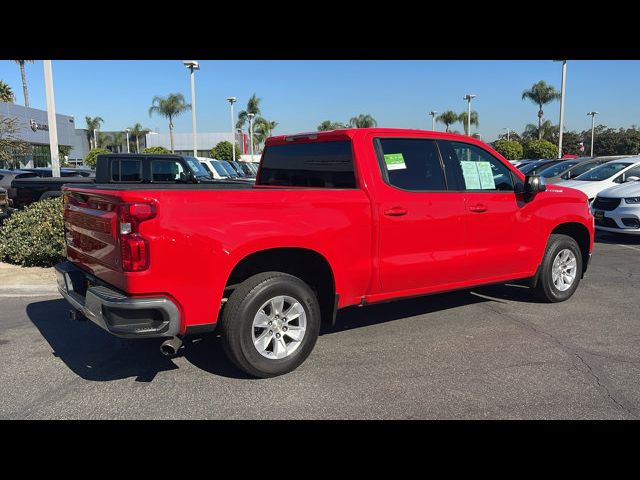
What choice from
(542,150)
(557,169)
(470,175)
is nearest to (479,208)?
(470,175)

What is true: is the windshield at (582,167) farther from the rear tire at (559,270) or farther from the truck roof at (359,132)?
the truck roof at (359,132)

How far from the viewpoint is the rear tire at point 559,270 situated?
5.87 meters

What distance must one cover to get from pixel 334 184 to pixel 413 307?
2.02 metres

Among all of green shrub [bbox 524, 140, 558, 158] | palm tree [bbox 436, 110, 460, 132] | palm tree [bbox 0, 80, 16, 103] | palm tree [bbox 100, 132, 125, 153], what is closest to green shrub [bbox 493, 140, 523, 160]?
green shrub [bbox 524, 140, 558, 158]

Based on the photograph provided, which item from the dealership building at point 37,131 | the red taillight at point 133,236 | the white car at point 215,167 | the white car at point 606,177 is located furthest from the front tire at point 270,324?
the dealership building at point 37,131

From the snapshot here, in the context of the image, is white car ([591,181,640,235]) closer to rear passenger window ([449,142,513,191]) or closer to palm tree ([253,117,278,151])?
rear passenger window ([449,142,513,191])

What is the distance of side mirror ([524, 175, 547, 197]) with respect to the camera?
5318 millimetres

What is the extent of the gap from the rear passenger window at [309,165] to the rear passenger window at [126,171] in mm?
6274

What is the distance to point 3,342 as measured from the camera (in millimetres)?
4867

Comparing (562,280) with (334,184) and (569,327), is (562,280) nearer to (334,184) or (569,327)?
(569,327)

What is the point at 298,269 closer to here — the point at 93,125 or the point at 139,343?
the point at 139,343

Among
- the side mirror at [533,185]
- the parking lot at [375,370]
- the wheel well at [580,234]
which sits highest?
the side mirror at [533,185]
